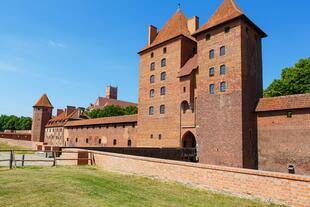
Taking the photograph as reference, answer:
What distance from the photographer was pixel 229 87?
2170cm

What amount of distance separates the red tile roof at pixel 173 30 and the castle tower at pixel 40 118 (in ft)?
134

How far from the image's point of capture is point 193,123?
2517cm

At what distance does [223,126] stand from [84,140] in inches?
1075

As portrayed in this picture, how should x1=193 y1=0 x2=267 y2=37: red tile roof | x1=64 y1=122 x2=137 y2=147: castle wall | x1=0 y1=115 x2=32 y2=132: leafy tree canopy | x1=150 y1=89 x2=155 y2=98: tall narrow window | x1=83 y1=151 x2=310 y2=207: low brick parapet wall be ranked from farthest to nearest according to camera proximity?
x1=0 y1=115 x2=32 y2=132: leafy tree canopy < x1=64 y1=122 x2=137 y2=147: castle wall < x1=150 y1=89 x2=155 y2=98: tall narrow window < x1=193 y1=0 x2=267 y2=37: red tile roof < x1=83 y1=151 x2=310 y2=207: low brick parapet wall

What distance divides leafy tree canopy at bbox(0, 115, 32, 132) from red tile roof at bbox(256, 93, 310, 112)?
76.1 meters

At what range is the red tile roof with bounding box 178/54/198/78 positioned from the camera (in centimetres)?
2611

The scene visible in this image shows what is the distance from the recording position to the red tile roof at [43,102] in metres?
63.3

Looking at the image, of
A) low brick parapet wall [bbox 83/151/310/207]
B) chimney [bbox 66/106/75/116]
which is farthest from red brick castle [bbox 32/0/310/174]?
chimney [bbox 66/106/75/116]

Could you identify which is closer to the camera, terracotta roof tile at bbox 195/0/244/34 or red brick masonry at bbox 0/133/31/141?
terracotta roof tile at bbox 195/0/244/34

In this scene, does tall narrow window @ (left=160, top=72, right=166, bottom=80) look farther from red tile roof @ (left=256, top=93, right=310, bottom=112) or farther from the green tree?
the green tree

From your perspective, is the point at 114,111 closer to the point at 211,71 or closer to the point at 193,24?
the point at 193,24

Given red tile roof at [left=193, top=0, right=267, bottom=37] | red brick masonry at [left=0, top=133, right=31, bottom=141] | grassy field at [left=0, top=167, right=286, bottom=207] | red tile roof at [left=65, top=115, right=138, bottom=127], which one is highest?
red tile roof at [left=193, top=0, right=267, bottom=37]

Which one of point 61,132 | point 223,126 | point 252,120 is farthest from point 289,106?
point 61,132

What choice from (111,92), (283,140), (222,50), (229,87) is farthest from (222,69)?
(111,92)
